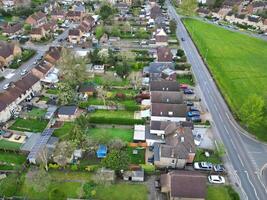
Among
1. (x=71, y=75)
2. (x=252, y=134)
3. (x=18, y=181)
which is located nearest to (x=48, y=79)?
(x=71, y=75)

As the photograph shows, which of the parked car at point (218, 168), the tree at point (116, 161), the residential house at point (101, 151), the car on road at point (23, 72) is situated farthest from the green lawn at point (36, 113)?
the parked car at point (218, 168)

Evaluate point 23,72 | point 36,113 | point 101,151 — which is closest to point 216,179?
point 101,151

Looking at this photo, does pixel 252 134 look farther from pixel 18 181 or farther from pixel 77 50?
pixel 77 50

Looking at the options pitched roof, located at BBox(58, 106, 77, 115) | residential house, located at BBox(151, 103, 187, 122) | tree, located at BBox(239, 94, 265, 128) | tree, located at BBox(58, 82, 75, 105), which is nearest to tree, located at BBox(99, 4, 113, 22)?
tree, located at BBox(58, 82, 75, 105)

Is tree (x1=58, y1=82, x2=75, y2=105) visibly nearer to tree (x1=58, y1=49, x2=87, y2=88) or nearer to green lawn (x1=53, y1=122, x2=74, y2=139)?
tree (x1=58, y1=49, x2=87, y2=88)

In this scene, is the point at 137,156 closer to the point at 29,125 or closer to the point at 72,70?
the point at 29,125

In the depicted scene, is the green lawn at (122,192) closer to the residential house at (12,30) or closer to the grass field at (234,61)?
the grass field at (234,61)
